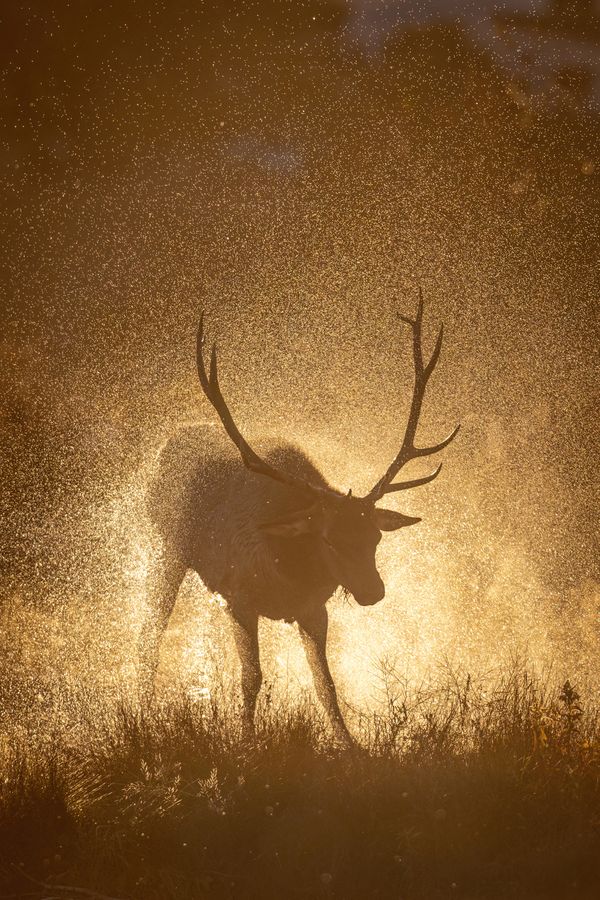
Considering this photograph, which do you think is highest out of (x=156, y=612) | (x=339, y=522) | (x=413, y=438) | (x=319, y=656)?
(x=413, y=438)

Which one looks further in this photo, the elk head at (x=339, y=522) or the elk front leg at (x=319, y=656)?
the elk front leg at (x=319, y=656)

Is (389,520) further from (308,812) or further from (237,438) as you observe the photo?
(308,812)

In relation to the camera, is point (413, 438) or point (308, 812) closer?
point (308, 812)

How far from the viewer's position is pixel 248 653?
7.34 meters

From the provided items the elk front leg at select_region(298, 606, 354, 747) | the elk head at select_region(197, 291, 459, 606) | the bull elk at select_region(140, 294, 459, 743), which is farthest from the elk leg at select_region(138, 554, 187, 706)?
the elk head at select_region(197, 291, 459, 606)

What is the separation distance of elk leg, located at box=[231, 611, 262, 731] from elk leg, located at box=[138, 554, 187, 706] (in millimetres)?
899

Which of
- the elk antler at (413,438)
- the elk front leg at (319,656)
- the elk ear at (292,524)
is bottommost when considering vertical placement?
the elk front leg at (319,656)

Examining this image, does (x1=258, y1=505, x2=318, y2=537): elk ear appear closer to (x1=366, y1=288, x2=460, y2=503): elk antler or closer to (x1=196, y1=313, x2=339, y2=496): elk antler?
(x1=196, y1=313, x2=339, y2=496): elk antler

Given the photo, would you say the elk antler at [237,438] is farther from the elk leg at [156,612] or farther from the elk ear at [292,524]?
the elk leg at [156,612]

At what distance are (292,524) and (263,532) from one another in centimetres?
23

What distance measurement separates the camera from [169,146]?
17609 mm

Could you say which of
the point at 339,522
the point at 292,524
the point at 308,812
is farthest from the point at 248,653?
the point at 308,812

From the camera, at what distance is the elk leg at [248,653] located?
7.05 m

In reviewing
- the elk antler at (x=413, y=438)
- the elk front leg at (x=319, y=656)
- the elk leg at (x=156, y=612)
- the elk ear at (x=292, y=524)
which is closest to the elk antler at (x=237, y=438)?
the elk ear at (x=292, y=524)
